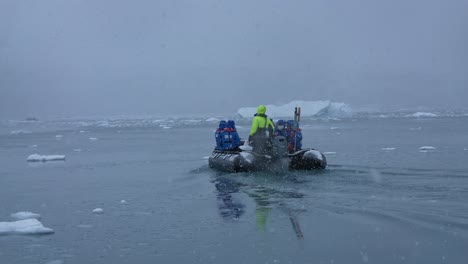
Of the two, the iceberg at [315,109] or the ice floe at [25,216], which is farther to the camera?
the iceberg at [315,109]

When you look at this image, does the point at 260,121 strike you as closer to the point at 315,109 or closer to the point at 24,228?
the point at 24,228

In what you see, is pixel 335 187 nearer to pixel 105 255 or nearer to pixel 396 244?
pixel 396 244

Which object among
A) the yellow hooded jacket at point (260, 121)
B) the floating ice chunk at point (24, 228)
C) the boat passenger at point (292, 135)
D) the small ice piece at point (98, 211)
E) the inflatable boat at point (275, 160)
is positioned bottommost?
the small ice piece at point (98, 211)

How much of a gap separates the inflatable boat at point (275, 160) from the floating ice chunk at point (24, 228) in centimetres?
723

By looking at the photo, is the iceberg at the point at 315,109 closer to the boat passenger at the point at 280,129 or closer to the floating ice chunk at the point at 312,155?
the boat passenger at the point at 280,129

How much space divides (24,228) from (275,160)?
7805 millimetres

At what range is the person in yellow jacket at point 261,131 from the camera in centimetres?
1584

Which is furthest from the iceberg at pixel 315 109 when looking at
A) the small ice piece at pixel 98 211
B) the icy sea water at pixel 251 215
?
the small ice piece at pixel 98 211

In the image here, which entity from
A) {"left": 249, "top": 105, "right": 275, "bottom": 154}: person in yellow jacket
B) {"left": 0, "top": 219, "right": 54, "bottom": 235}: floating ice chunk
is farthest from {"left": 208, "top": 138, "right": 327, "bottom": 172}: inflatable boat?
{"left": 0, "top": 219, "right": 54, "bottom": 235}: floating ice chunk

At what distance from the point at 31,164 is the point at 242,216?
51.4 ft

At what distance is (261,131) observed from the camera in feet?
52.2

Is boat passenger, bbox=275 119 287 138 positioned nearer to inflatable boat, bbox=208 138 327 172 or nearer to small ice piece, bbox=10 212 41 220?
inflatable boat, bbox=208 138 327 172

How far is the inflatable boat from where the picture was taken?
1559 cm

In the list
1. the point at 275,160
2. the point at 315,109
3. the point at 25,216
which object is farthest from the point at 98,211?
the point at 315,109
